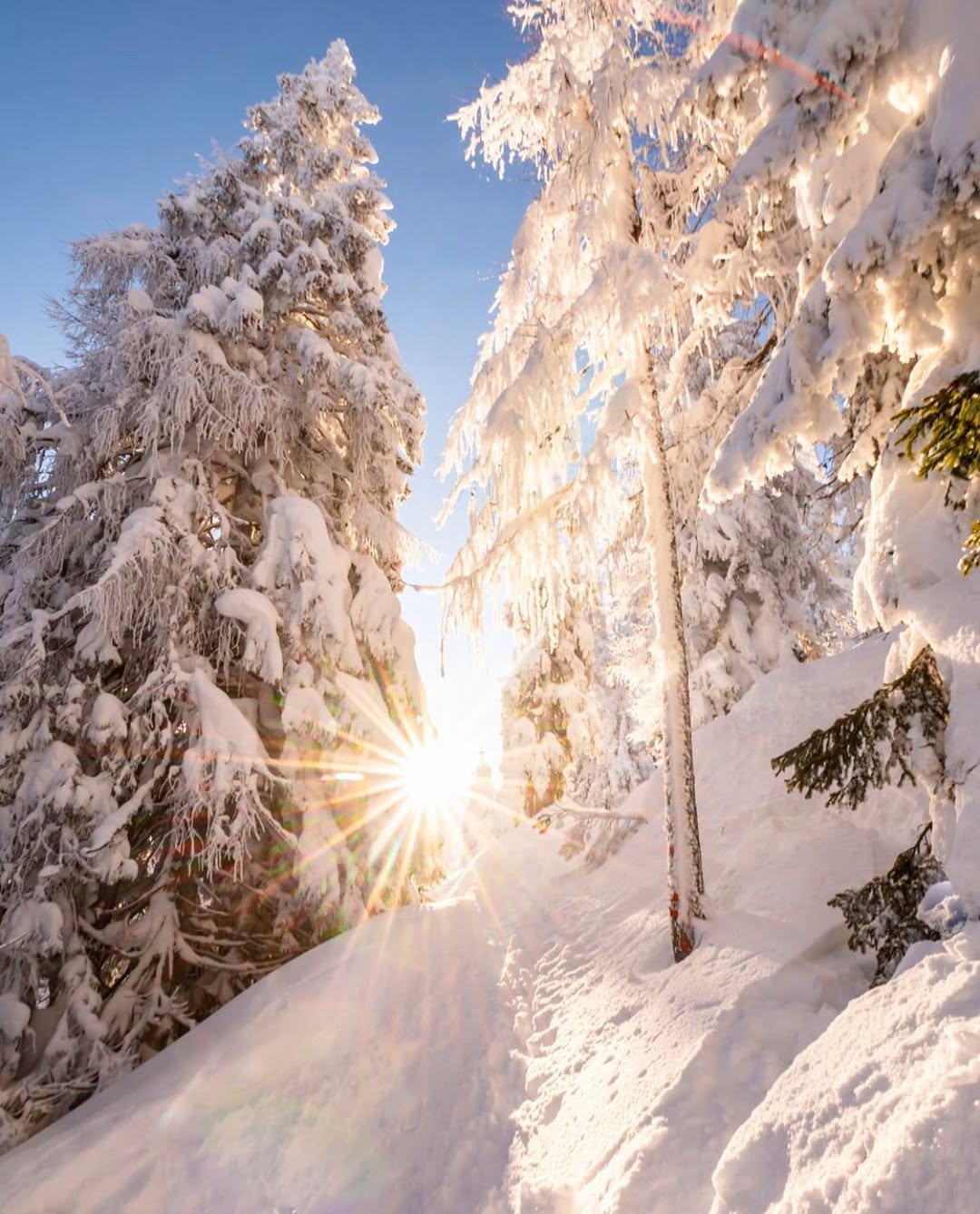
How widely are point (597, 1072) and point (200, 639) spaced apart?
6389 mm

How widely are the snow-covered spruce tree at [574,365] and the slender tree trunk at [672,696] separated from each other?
0.02m

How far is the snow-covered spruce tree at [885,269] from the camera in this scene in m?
3.04

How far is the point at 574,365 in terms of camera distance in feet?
22.3

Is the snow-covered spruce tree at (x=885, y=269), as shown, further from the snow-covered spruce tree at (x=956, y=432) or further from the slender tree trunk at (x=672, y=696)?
the slender tree trunk at (x=672, y=696)

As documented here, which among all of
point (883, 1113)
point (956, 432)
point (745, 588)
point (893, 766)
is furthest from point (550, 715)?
point (883, 1113)

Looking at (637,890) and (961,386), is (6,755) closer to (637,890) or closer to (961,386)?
(637,890)

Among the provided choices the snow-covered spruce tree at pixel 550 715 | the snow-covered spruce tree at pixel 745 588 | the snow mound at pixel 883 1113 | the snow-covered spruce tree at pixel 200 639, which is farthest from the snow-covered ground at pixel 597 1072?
Answer: the snow-covered spruce tree at pixel 550 715

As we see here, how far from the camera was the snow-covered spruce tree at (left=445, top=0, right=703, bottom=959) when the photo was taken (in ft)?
20.3

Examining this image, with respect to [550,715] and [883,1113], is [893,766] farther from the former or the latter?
[550,715]

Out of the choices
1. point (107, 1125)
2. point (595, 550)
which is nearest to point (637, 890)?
point (595, 550)

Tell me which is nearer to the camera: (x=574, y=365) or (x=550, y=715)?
(x=574, y=365)

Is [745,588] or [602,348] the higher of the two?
[602,348]

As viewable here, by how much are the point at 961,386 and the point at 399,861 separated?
26.7ft

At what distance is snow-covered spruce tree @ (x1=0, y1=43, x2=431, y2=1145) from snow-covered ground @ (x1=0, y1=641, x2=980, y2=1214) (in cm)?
99
